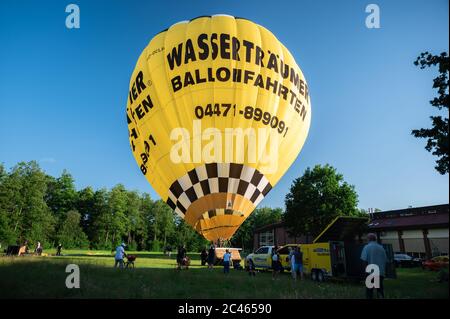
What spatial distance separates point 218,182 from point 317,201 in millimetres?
31393

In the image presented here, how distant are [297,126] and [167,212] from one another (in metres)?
83.9

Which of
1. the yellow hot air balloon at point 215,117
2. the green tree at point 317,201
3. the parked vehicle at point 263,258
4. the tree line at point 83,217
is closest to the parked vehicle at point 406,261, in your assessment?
the green tree at point 317,201

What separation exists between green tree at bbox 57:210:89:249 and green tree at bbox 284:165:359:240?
4570 centimetres

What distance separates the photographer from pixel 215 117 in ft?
44.7

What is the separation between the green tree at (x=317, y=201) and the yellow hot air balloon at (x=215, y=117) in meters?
28.1

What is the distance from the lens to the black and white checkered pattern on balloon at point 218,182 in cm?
1341

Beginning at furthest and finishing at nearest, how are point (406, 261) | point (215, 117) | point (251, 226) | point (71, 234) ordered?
point (251, 226), point (71, 234), point (406, 261), point (215, 117)

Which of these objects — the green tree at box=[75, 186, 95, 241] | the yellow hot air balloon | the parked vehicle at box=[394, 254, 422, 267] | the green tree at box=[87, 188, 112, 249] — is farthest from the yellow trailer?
the green tree at box=[75, 186, 95, 241]

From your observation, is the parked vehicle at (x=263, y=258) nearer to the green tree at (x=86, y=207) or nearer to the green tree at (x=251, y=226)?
the green tree at (x=86, y=207)

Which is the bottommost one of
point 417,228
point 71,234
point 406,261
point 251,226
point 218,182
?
point 406,261

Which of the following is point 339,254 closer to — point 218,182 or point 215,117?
point 218,182

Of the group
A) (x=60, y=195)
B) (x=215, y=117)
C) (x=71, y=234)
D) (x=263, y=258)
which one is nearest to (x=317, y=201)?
(x=263, y=258)
